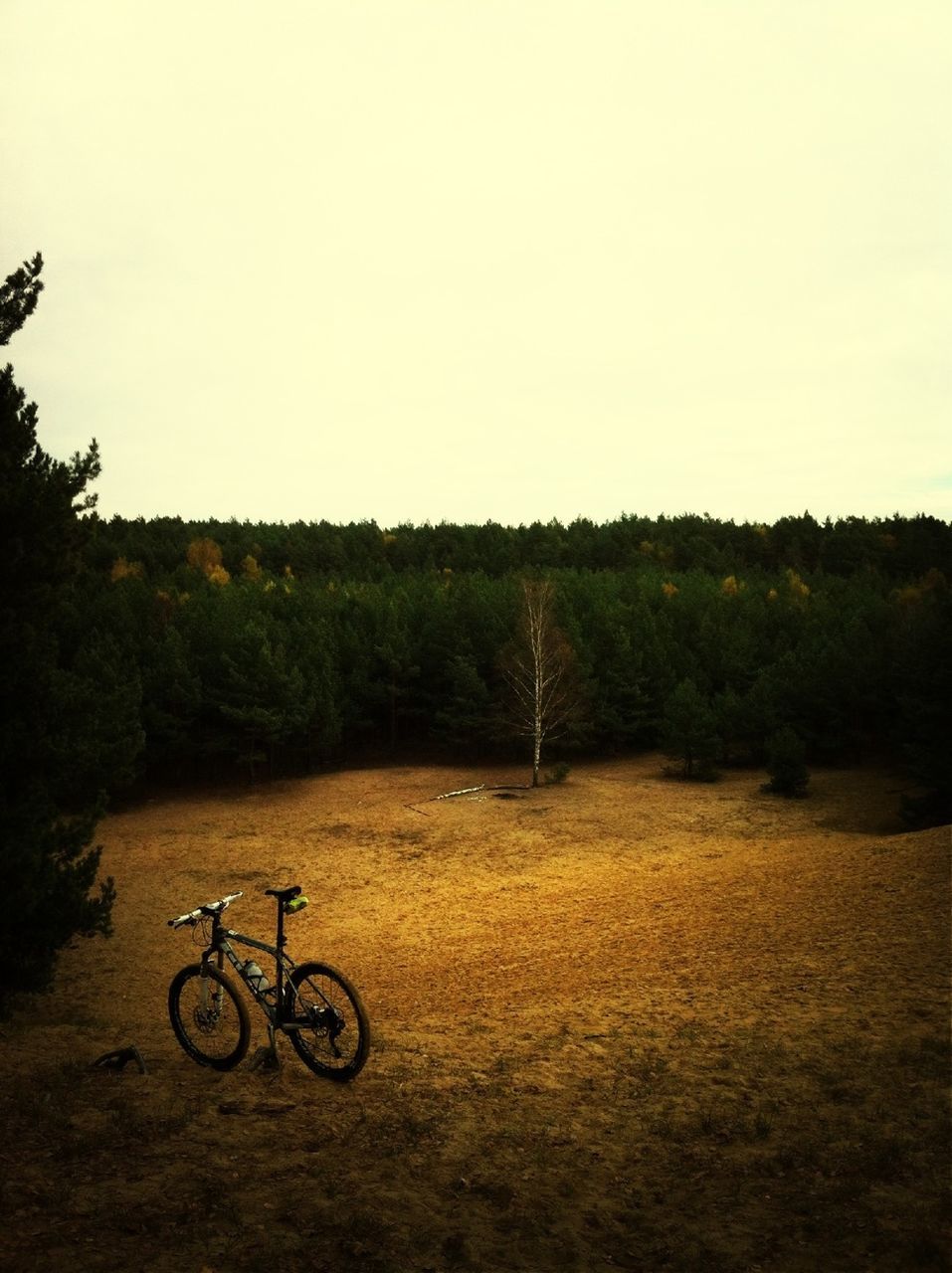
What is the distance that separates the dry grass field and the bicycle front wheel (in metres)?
0.20

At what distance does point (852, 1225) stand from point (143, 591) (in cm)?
4404

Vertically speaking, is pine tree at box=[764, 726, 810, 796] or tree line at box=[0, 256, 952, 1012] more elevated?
tree line at box=[0, 256, 952, 1012]

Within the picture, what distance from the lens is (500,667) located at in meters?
35.9

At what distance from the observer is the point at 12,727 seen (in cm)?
1045

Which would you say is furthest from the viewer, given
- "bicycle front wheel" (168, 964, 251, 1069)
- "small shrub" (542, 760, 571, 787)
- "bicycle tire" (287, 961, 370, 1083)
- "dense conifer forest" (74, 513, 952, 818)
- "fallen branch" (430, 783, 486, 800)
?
"dense conifer forest" (74, 513, 952, 818)

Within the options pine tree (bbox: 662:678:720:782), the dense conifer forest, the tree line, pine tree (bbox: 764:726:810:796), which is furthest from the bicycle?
pine tree (bbox: 662:678:720:782)

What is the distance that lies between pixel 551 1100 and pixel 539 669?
25211 millimetres

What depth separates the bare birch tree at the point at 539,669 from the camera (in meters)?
32.4

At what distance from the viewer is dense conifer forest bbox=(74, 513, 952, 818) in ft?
107

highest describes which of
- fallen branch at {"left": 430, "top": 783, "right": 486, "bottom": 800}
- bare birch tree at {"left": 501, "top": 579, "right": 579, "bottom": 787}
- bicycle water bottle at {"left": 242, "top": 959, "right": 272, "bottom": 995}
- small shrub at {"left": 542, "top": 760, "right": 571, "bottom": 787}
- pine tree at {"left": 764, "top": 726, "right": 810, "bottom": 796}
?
bare birch tree at {"left": 501, "top": 579, "right": 579, "bottom": 787}

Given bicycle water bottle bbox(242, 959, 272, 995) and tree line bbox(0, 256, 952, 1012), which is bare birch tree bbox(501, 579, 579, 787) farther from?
bicycle water bottle bbox(242, 959, 272, 995)

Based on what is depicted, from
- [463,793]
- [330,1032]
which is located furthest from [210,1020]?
[463,793]

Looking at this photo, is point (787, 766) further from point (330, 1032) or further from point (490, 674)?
point (330, 1032)

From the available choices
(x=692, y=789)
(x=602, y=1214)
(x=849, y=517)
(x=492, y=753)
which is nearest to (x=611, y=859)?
(x=692, y=789)
